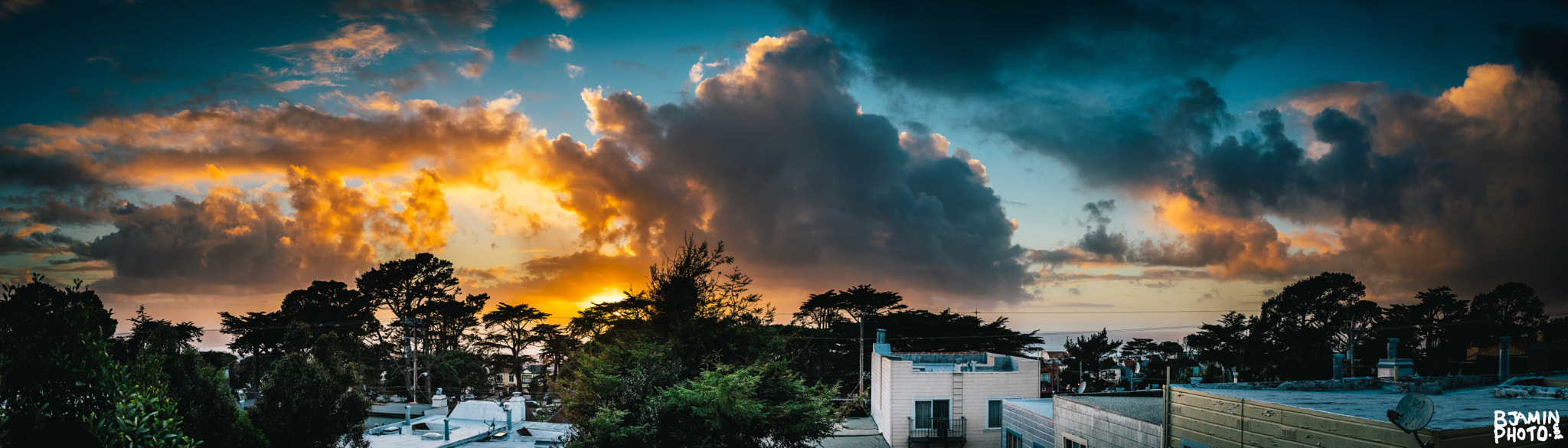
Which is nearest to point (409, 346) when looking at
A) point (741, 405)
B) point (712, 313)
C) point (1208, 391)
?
point (712, 313)

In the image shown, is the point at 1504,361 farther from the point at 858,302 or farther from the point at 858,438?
the point at 858,302

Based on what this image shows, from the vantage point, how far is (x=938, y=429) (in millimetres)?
23672

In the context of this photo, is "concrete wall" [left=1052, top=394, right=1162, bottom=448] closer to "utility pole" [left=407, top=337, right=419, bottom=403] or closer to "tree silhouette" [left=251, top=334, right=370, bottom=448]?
"tree silhouette" [left=251, top=334, right=370, bottom=448]

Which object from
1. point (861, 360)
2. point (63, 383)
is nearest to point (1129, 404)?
point (63, 383)

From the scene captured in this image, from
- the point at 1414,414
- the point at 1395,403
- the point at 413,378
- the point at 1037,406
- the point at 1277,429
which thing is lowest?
the point at 413,378

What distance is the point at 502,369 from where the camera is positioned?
57.1m

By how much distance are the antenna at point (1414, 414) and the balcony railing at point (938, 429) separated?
58.5ft

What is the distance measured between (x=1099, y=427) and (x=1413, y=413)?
307 inches

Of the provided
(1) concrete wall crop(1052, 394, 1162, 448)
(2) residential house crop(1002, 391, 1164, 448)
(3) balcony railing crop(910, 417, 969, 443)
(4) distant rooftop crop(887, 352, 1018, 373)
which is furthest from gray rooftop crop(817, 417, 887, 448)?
(1) concrete wall crop(1052, 394, 1162, 448)

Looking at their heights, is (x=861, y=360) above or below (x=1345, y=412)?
below

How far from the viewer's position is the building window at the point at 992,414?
2412 centimetres

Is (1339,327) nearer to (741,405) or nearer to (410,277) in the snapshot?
(741,405)

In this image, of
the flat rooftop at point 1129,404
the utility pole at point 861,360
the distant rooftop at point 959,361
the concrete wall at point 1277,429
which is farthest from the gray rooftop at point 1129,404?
the utility pole at point 861,360

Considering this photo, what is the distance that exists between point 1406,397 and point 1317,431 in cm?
183
